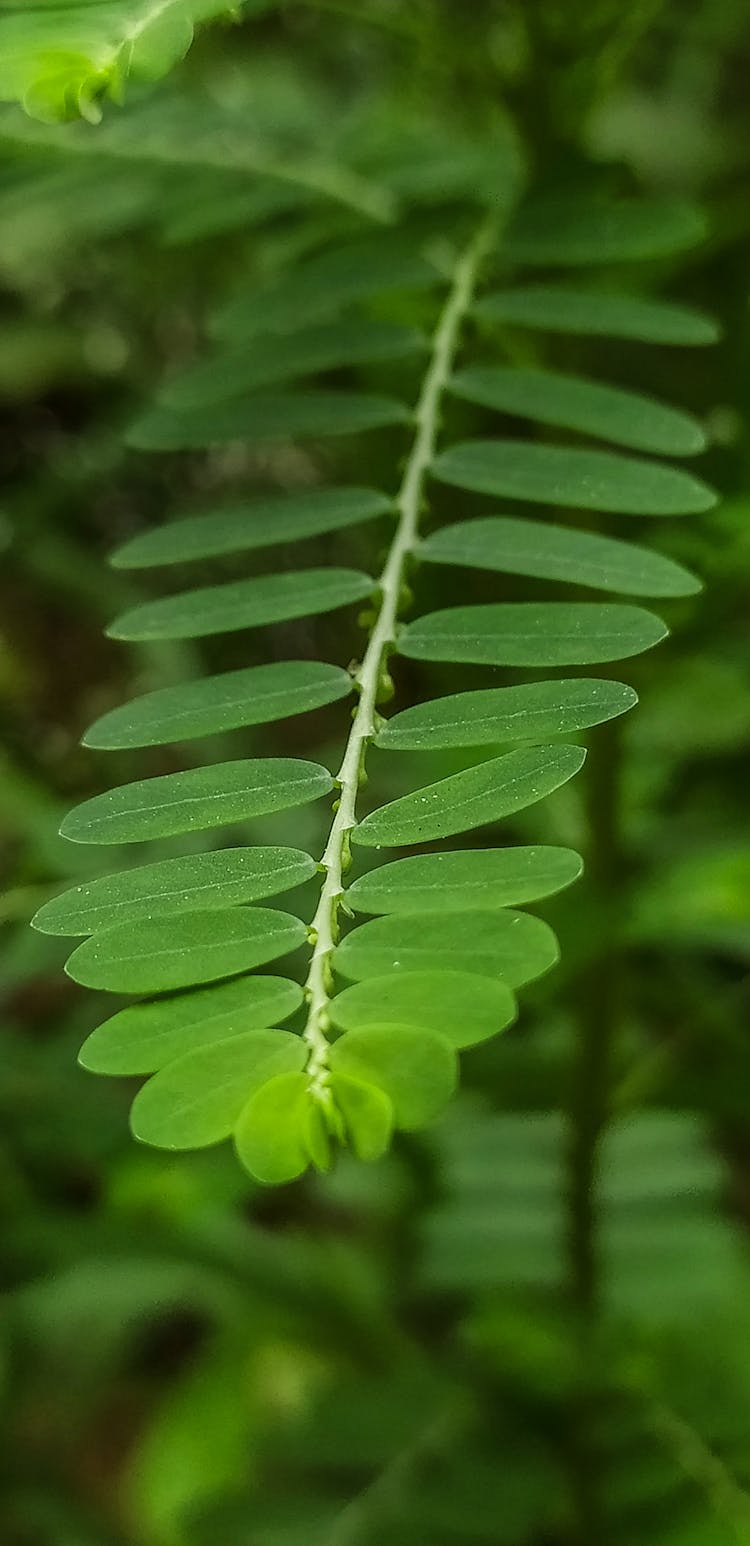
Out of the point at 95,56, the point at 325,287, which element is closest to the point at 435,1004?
the point at 95,56

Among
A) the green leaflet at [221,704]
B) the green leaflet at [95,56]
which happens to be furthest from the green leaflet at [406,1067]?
the green leaflet at [95,56]

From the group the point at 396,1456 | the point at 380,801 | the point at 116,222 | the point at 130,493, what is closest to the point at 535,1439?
the point at 396,1456

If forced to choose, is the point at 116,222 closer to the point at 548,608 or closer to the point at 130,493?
the point at 548,608

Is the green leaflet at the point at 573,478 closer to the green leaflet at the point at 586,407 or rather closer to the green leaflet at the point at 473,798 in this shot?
the green leaflet at the point at 586,407

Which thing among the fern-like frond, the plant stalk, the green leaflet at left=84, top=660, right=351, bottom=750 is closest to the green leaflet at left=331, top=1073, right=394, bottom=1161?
the fern-like frond

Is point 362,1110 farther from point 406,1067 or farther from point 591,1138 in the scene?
point 591,1138

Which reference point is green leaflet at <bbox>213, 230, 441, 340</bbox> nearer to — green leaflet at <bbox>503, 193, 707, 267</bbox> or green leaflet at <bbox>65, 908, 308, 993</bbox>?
green leaflet at <bbox>503, 193, 707, 267</bbox>

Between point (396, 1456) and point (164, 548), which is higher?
point (164, 548)

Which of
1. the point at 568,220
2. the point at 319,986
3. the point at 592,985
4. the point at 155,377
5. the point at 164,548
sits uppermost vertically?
the point at 155,377
